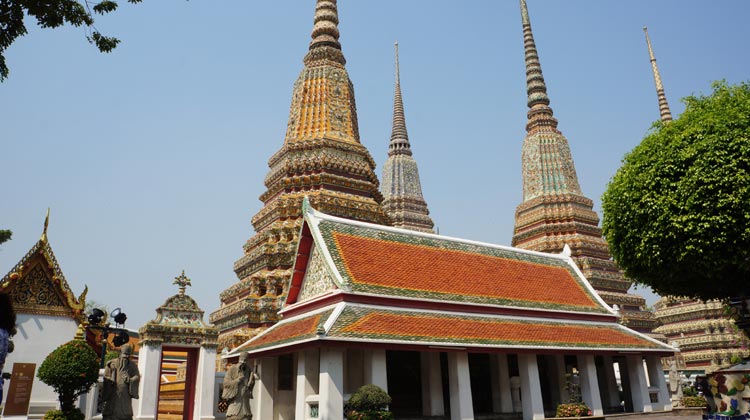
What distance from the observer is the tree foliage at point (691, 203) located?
14.7m

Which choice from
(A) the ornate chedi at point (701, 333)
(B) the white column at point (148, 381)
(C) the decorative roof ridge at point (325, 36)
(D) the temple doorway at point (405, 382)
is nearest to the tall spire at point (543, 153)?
(A) the ornate chedi at point (701, 333)

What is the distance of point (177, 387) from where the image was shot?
21.7 metres

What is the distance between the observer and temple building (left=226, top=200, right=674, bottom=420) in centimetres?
1415

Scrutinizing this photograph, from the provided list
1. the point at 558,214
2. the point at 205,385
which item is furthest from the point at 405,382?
the point at 558,214

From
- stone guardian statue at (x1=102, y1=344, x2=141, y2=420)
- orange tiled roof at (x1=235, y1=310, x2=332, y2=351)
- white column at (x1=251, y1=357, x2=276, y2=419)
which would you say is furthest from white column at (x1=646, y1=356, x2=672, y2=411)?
stone guardian statue at (x1=102, y1=344, x2=141, y2=420)

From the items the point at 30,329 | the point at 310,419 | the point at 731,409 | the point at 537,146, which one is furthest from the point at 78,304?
the point at 537,146

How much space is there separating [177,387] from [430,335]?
12092 mm

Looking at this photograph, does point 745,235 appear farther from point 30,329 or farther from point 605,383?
point 30,329

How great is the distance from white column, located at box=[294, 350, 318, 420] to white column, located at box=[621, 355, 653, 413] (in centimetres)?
1203

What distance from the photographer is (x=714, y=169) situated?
48.7 feet

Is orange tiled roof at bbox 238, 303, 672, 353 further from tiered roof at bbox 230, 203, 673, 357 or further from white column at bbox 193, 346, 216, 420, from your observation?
white column at bbox 193, 346, 216, 420

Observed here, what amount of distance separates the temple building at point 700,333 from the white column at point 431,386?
23.2m

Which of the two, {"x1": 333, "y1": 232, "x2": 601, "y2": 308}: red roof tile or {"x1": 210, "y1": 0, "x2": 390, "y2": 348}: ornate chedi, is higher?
{"x1": 210, "y1": 0, "x2": 390, "y2": 348}: ornate chedi

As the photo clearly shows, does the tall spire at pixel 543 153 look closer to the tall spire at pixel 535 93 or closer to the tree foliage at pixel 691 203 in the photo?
the tall spire at pixel 535 93
